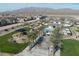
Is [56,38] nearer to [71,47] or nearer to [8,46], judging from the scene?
[71,47]

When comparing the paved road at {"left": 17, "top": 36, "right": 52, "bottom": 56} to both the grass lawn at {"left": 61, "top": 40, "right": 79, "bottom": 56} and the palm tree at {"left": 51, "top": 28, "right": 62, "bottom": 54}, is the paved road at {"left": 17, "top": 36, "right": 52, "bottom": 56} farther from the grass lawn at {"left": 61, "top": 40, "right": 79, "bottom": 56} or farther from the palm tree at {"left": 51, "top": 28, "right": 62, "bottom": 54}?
the grass lawn at {"left": 61, "top": 40, "right": 79, "bottom": 56}

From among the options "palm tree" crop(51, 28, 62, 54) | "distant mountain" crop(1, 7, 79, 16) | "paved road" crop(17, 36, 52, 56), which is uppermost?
"distant mountain" crop(1, 7, 79, 16)

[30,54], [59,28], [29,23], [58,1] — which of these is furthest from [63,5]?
[30,54]

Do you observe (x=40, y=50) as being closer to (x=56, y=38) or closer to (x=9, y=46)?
(x=56, y=38)

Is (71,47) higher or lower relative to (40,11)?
lower

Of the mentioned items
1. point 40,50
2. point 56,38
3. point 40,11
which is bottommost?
point 40,50

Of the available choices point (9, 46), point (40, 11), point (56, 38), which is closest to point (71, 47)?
point (56, 38)

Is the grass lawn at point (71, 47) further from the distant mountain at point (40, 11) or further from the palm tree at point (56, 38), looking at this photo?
the distant mountain at point (40, 11)

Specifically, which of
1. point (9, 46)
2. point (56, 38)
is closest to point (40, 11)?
point (56, 38)

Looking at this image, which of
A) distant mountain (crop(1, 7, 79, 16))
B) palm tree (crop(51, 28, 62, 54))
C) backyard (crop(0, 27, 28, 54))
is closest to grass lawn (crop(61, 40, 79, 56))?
palm tree (crop(51, 28, 62, 54))

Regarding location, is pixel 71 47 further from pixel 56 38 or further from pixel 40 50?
pixel 40 50

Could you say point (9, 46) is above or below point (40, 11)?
below

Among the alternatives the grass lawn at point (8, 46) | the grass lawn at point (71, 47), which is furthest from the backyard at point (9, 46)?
the grass lawn at point (71, 47)
